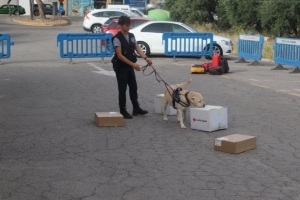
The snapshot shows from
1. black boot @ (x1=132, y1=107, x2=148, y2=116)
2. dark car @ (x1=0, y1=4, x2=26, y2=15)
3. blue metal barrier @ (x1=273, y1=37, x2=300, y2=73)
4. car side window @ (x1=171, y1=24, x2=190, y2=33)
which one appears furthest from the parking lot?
dark car @ (x1=0, y1=4, x2=26, y2=15)

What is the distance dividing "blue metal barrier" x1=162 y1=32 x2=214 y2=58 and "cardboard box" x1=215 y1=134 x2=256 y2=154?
14.9 m

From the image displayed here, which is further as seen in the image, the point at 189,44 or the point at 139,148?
the point at 189,44

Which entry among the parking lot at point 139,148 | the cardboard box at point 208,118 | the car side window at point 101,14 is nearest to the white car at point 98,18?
the car side window at point 101,14

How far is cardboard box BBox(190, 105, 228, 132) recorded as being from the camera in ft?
34.0

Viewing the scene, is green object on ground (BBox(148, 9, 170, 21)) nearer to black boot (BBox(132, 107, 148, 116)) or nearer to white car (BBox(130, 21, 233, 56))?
white car (BBox(130, 21, 233, 56))

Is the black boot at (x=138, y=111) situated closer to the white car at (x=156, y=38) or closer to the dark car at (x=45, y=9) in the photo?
the white car at (x=156, y=38)

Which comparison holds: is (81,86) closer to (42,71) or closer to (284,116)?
(42,71)

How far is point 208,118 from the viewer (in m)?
10.3

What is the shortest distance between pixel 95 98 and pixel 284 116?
443cm

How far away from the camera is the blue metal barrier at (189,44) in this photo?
23969mm

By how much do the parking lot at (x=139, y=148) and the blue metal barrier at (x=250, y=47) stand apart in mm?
5533

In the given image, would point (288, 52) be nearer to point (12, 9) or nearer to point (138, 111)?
point (138, 111)

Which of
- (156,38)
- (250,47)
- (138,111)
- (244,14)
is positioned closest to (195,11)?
(244,14)

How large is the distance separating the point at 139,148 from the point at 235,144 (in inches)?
56.0
